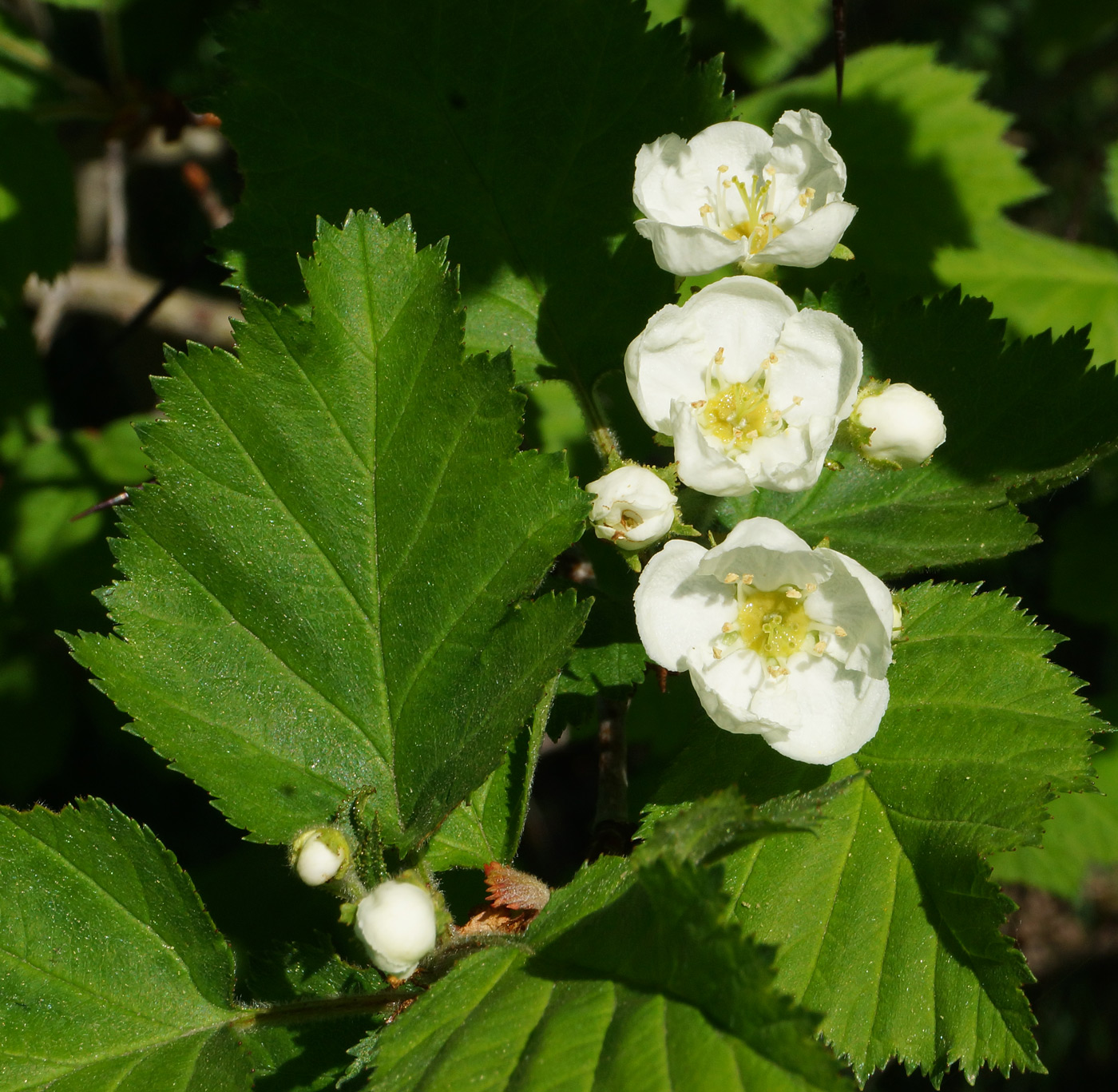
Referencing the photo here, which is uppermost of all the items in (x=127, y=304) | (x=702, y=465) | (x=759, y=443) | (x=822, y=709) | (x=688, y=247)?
(x=127, y=304)

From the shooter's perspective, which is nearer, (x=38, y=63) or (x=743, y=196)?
(x=743, y=196)

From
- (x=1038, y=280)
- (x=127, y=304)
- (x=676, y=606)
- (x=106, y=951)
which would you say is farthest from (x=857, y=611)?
(x=127, y=304)

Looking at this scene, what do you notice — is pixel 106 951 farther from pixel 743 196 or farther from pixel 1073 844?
pixel 1073 844

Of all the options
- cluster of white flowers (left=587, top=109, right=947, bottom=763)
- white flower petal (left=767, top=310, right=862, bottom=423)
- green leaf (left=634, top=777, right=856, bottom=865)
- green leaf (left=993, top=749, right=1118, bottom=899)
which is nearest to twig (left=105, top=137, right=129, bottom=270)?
cluster of white flowers (left=587, top=109, right=947, bottom=763)

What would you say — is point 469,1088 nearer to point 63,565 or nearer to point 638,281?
point 638,281

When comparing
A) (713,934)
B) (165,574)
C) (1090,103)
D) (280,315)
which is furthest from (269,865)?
(1090,103)

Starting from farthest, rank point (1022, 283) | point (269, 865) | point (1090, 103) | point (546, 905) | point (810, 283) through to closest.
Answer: point (1090, 103)
point (1022, 283)
point (269, 865)
point (810, 283)
point (546, 905)

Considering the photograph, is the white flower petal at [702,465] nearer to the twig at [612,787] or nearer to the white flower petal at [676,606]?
the white flower petal at [676,606]

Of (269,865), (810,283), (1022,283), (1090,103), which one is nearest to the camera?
(810,283)
